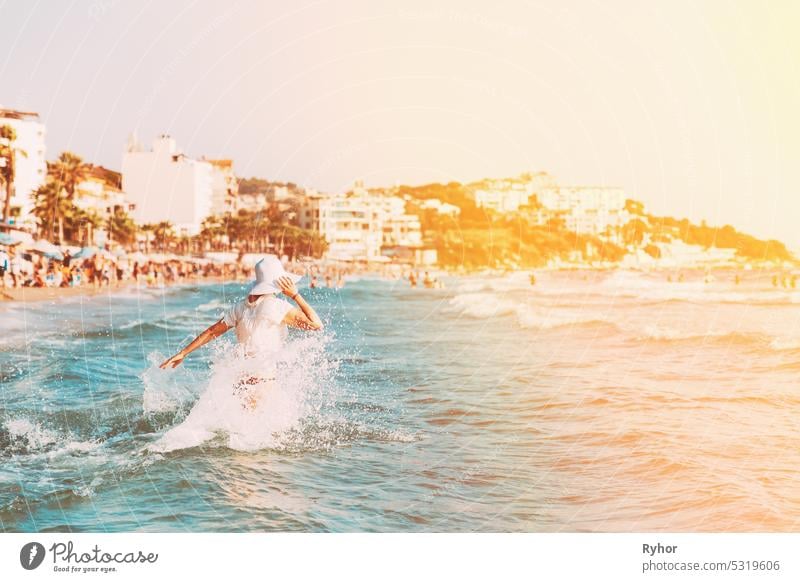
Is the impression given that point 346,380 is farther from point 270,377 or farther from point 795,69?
point 795,69

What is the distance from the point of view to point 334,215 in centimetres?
633

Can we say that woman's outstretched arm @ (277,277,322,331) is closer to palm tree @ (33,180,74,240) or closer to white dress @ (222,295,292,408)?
white dress @ (222,295,292,408)

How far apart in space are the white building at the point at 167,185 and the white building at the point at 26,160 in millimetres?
628

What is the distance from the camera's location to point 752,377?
6.33 meters

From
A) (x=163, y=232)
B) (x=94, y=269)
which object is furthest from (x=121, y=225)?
(x=94, y=269)

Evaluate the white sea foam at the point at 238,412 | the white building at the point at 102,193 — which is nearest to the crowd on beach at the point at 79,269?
the white building at the point at 102,193

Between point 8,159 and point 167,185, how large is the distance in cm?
226

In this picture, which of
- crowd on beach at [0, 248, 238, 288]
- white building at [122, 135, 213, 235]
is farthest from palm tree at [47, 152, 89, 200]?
crowd on beach at [0, 248, 238, 288]

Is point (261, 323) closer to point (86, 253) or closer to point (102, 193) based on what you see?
point (102, 193)

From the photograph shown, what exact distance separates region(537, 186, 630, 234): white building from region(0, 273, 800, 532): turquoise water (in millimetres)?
1152

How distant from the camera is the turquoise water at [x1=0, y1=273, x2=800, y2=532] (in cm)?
371

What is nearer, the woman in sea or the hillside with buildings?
the woman in sea

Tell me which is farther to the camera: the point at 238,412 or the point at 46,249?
the point at 46,249
